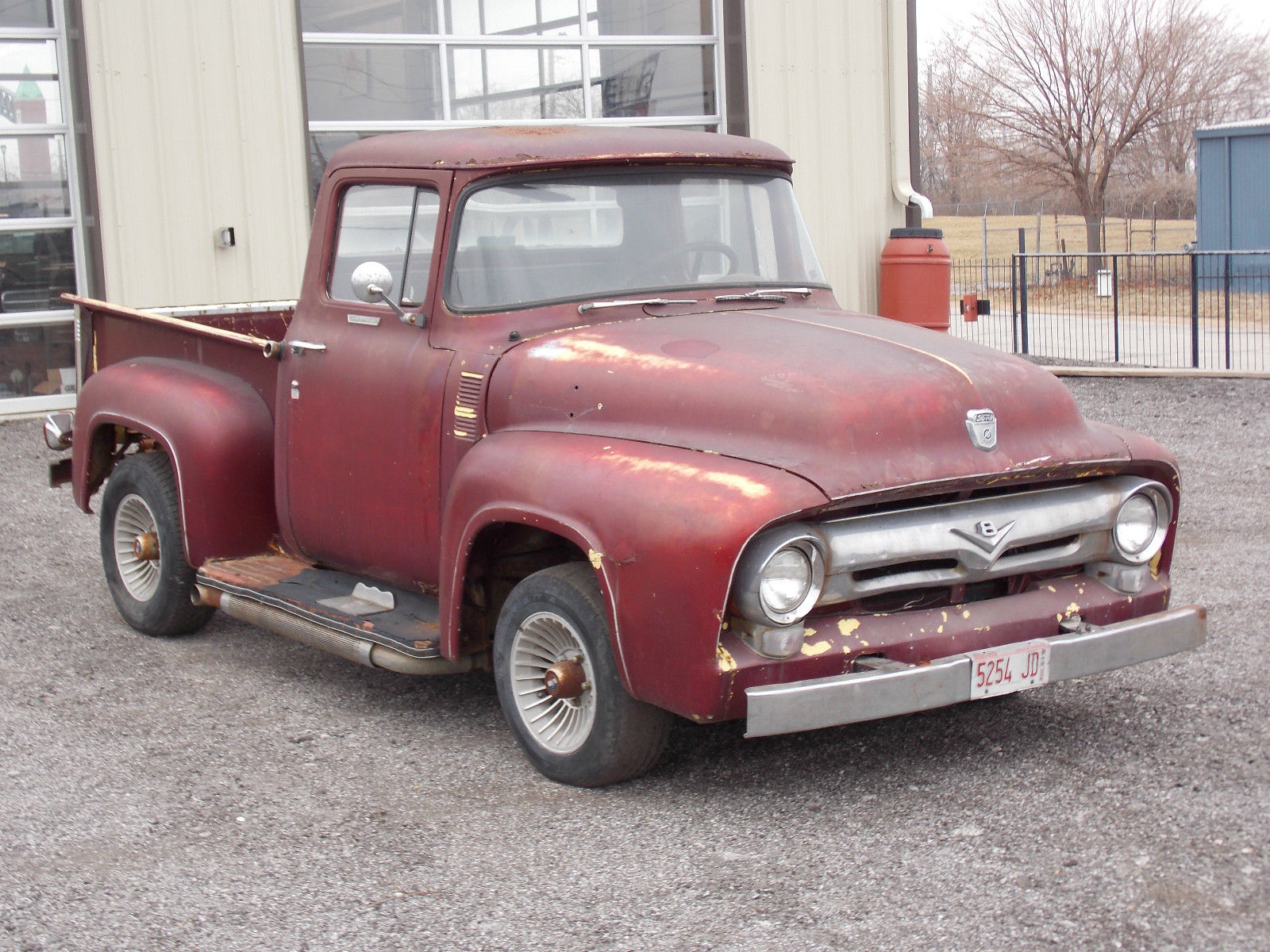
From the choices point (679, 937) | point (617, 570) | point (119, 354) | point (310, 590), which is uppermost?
point (119, 354)

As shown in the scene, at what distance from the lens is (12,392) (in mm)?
11727

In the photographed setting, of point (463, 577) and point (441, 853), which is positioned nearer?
point (441, 853)

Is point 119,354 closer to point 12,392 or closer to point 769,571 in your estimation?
point 769,571

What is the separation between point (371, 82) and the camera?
12328 mm

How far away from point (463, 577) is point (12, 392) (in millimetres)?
8499

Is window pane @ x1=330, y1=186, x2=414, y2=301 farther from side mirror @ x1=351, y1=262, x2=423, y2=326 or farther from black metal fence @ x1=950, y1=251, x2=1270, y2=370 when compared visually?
black metal fence @ x1=950, y1=251, x2=1270, y2=370

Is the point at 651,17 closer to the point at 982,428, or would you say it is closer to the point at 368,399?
the point at 368,399

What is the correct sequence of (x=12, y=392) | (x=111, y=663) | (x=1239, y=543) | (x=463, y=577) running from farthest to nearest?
(x=12, y=392)
(x=1239, y=543)
(x=111, y=663)
(x=463, y=577)

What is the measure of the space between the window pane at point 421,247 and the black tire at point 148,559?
5.25 feet

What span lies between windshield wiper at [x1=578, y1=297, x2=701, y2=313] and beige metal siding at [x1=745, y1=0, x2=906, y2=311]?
866 centimetres

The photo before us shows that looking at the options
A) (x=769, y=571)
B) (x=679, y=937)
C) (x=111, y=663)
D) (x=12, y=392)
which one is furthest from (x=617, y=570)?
(x=12, y=392)

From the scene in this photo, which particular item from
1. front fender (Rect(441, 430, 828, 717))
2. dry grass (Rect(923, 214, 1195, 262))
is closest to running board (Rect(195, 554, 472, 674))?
front fender (Rect(441, 430, 828, 717))

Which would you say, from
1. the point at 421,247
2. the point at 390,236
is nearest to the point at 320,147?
the point at 390,236

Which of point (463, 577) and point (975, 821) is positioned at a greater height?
point (463, 577)
